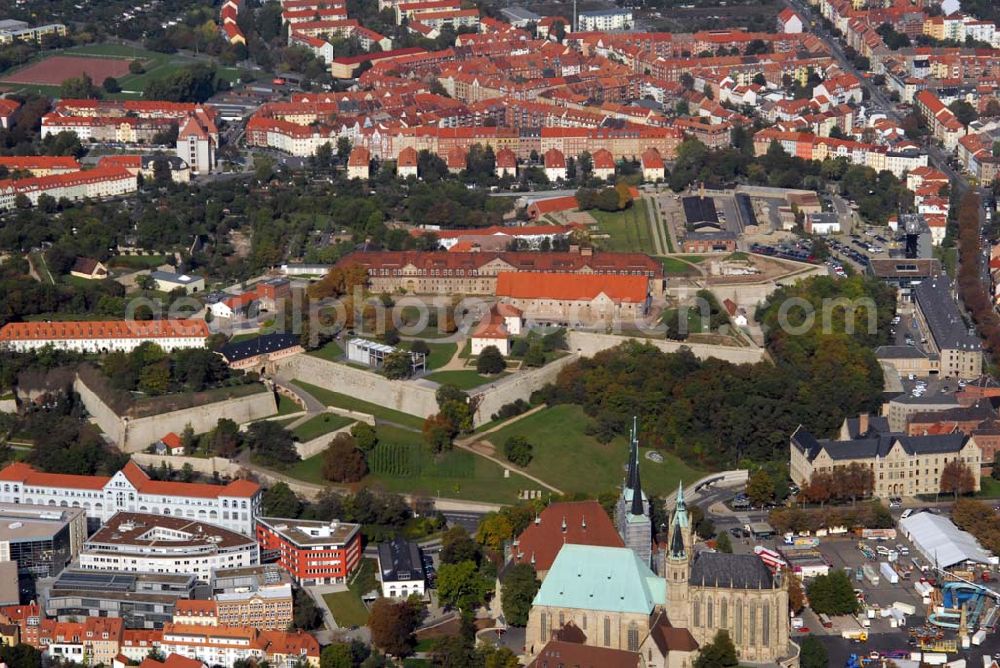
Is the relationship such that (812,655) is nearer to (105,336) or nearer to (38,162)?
(105,336)

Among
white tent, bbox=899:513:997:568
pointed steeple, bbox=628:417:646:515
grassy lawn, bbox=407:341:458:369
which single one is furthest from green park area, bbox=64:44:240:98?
pointed steeple, bbox=628:417:646:515

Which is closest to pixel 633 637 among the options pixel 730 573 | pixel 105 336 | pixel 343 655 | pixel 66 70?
pixel 730 573

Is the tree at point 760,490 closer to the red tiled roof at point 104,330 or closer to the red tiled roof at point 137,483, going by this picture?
the red tiled roof at point 137,483

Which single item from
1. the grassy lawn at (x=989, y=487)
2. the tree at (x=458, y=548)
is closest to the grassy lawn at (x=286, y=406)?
the tree at (x=458, y=548)

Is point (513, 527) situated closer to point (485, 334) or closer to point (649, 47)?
point (485, 334)

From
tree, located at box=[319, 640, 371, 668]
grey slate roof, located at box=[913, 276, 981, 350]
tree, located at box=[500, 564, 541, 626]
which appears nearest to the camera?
tree, located at box=[319, 640, 371, 668]

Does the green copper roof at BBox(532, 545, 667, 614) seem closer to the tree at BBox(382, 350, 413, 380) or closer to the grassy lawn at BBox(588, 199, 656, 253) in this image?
the tree at BBox(382, 350, 413, 380)
